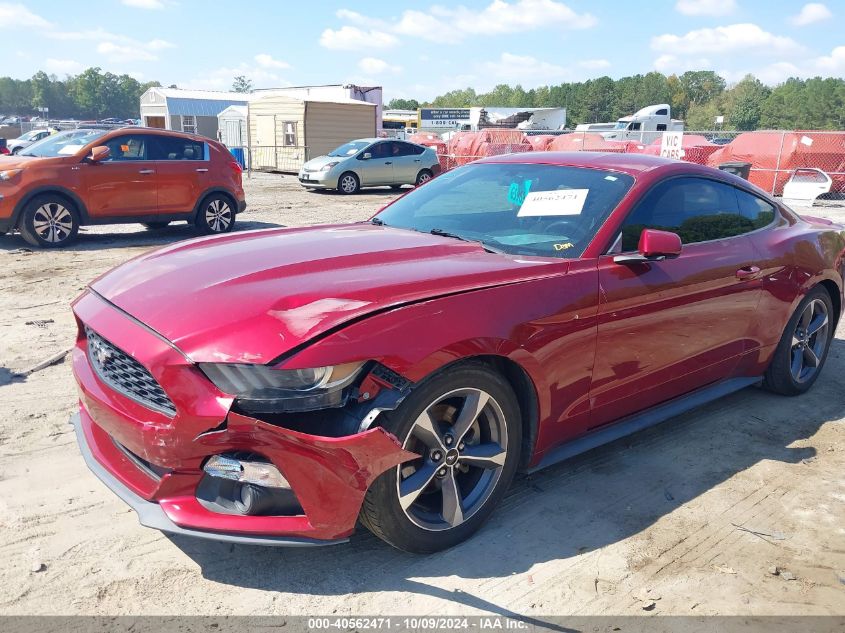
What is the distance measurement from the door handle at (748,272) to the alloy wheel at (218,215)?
357 inches

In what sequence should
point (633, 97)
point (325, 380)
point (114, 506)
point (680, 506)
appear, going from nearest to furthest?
point (325, 380), point (114, 506), point (680, 506), point (633, 97)

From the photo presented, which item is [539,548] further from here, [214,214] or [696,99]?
[696,99]

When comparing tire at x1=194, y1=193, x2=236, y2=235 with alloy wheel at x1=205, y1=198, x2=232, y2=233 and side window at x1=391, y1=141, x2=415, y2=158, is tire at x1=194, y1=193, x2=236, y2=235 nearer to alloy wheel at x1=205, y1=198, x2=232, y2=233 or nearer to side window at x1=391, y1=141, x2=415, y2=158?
alloy wheel at x1=205, y1=198, x2=232, y2=233

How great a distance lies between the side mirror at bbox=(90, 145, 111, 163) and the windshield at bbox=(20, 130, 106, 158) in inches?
8.5

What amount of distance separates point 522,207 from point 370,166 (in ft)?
54.8

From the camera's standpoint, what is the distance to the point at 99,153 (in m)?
10.0

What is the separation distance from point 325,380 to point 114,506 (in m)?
1.47

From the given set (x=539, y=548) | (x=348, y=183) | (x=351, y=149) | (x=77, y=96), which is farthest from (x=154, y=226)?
(x=77, y=96)

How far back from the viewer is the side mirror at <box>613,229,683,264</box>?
3414 millimetres

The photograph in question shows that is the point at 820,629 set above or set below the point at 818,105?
below

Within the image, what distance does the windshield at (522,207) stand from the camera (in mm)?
3568

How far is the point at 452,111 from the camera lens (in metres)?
53.9

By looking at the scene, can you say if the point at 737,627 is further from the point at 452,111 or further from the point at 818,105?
the point at 818,105

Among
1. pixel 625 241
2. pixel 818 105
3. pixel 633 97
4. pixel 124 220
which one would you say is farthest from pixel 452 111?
pixel 633 97
